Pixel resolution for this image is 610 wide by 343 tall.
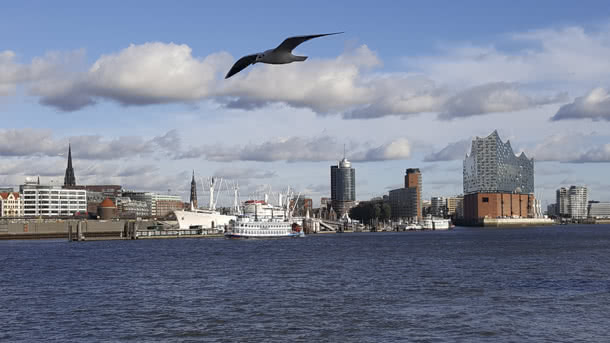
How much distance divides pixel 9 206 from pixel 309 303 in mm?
180239

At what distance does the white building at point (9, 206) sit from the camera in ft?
640

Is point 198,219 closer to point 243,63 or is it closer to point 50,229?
point 50,229

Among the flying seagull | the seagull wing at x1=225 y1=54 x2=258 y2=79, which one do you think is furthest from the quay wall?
the flying seagull

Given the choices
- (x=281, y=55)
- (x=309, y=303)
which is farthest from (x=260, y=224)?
(x=281, y=55)

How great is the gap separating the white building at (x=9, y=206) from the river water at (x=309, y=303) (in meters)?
148

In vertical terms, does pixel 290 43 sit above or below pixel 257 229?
above

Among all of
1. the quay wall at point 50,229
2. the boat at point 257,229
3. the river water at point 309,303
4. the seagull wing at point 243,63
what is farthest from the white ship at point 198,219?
the seagull wing at point 243,63

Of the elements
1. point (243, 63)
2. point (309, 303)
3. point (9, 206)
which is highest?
point (243, 63)

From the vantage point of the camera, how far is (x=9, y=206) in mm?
197000

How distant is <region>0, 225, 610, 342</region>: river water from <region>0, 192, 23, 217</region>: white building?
147679mm

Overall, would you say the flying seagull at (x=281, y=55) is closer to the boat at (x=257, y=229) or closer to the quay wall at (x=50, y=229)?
the boat at (x=257, y=229)

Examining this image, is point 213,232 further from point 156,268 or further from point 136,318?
point 136,318

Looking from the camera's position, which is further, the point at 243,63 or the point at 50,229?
the point at 50,229

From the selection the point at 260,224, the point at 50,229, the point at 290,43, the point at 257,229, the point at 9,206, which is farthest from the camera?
the point at 9,206
